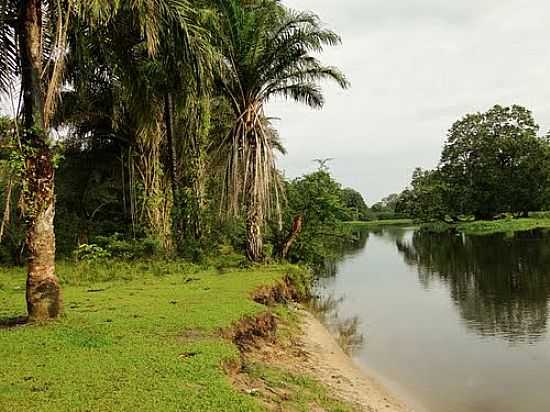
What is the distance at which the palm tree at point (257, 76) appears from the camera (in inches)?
682

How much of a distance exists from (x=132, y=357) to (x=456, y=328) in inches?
407

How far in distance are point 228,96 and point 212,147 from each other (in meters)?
5.90

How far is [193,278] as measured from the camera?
1540cm

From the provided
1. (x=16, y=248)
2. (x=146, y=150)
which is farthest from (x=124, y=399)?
(x=146, y=150)

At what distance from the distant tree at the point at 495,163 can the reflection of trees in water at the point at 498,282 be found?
25839 mm

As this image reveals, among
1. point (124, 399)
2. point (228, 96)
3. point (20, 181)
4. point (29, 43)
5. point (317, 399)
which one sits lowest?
point (317, 399)

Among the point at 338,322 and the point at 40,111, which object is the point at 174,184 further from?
the point at 40,111

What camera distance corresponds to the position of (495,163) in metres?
64.2

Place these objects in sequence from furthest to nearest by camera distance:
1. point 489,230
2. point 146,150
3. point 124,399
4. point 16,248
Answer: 1. point 489,230
2. point 146,150
3. point 16,248
4. point 124,399

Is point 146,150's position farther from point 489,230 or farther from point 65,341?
point 489,230

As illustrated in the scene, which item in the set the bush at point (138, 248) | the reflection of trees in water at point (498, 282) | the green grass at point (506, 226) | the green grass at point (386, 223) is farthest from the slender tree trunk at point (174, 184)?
the green grass at point (386, 223)

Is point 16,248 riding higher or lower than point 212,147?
lower

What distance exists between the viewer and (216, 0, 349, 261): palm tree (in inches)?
682

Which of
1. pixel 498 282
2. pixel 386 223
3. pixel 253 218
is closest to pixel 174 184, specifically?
pixel 253 218
